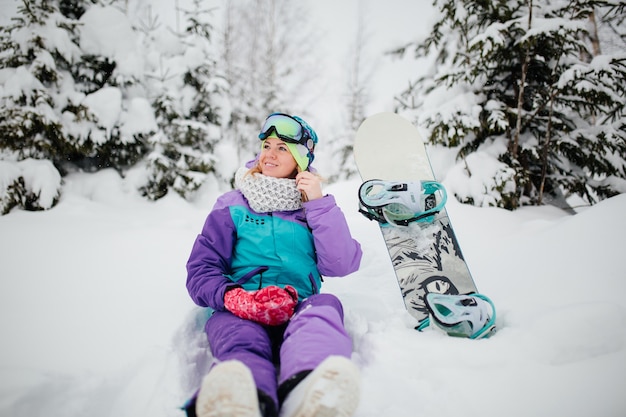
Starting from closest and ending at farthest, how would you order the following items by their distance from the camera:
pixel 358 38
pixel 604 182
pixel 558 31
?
pixel 558 31, pixel 604 182, pixel 358 38

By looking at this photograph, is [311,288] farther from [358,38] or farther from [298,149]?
[358,38]

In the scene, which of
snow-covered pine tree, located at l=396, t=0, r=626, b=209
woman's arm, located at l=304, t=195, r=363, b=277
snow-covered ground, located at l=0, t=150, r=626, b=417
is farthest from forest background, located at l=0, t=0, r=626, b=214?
woman's arm, located at l=304, t=195, r=363, b=277

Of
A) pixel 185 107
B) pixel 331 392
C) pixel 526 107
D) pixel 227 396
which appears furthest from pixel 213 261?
pixel 185 107

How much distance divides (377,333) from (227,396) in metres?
0.97

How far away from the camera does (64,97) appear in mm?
4426

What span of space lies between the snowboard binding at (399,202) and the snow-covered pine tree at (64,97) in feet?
15.1

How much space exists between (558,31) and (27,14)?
6.97m

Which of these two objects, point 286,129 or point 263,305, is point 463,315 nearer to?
point 263,305

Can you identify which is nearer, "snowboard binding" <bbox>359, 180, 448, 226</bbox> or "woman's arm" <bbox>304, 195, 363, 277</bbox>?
"woman's arm" <bbox>304, 195, 363, 277</bbox>

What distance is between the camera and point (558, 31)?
302 centimetres

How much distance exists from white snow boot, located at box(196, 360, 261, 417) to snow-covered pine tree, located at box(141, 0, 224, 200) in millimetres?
5012

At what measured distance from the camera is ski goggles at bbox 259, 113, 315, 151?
1.85 m

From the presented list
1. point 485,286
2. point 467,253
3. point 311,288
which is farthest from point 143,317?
point 467,253

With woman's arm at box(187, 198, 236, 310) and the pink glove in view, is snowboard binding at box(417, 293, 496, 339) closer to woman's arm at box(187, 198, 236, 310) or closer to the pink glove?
the pink glove
